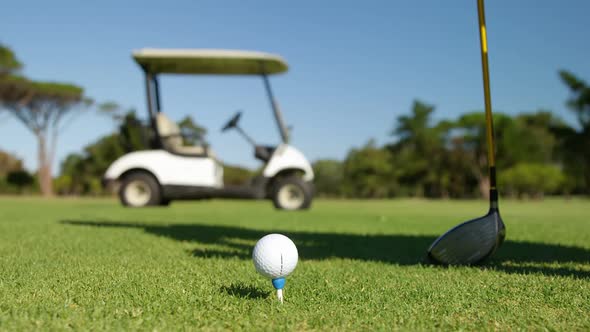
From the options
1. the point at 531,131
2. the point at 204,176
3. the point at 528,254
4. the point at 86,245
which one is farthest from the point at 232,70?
the point at 531,131

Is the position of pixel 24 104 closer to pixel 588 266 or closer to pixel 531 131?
pixel 588 266

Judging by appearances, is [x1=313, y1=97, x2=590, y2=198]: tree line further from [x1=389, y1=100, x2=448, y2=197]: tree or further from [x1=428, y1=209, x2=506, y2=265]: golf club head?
[x1=428, y1=209, x2=506, y2=265]: golf club head

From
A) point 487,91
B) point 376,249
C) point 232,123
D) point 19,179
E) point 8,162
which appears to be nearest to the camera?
point 487,91

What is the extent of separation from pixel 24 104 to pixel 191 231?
1342 inches

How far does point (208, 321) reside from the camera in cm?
240

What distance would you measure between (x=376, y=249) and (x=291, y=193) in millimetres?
6776

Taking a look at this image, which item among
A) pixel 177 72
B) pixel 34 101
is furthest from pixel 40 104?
pixel 177 72

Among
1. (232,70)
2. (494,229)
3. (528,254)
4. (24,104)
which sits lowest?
(528,254)

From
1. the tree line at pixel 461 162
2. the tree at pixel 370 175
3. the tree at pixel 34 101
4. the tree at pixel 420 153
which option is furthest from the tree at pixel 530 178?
the tree at pixel 34 101

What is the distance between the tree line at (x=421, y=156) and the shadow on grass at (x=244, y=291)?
3250cm

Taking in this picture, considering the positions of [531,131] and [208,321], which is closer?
[208,321]

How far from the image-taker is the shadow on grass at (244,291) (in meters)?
2.97

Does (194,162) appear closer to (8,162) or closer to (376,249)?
(376,249)

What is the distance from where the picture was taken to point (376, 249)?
17.9ft
